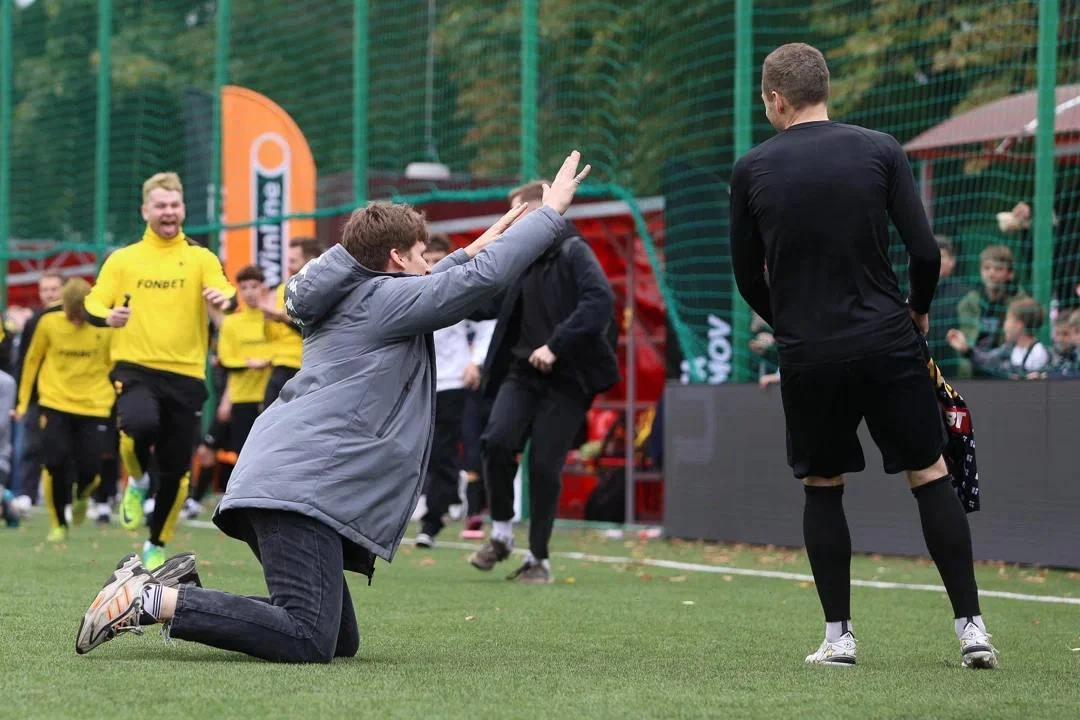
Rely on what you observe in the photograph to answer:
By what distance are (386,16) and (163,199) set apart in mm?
6822

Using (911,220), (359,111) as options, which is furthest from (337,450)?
(359,111)

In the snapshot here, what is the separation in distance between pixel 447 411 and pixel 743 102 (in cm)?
287

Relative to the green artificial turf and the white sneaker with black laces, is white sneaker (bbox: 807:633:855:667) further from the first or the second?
the white sneaker with black laces

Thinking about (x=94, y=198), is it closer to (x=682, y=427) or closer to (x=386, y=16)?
(x=386, y=16)

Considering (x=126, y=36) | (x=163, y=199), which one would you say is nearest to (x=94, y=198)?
(x=126, y=36)

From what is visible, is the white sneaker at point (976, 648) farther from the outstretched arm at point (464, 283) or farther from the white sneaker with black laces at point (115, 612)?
the white sneaker with black laces at point (115, 612)

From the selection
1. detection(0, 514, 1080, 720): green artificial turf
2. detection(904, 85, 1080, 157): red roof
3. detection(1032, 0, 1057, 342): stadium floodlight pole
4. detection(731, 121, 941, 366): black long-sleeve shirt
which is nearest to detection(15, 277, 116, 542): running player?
detection(0, 514, 1080, 720): green artificial turf

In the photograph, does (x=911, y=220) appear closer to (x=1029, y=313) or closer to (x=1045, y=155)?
(x=1029, y=313)

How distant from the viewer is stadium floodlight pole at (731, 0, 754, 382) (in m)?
12.3

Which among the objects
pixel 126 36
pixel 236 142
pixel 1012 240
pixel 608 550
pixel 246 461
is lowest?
pixel 608 550

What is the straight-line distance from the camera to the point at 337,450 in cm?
540

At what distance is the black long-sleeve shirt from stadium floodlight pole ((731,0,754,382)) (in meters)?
6.68

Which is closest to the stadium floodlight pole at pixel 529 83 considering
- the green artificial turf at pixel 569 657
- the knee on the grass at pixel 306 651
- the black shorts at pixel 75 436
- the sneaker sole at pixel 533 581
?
the black shorts at pixel 75 436

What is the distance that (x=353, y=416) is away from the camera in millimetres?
5445
